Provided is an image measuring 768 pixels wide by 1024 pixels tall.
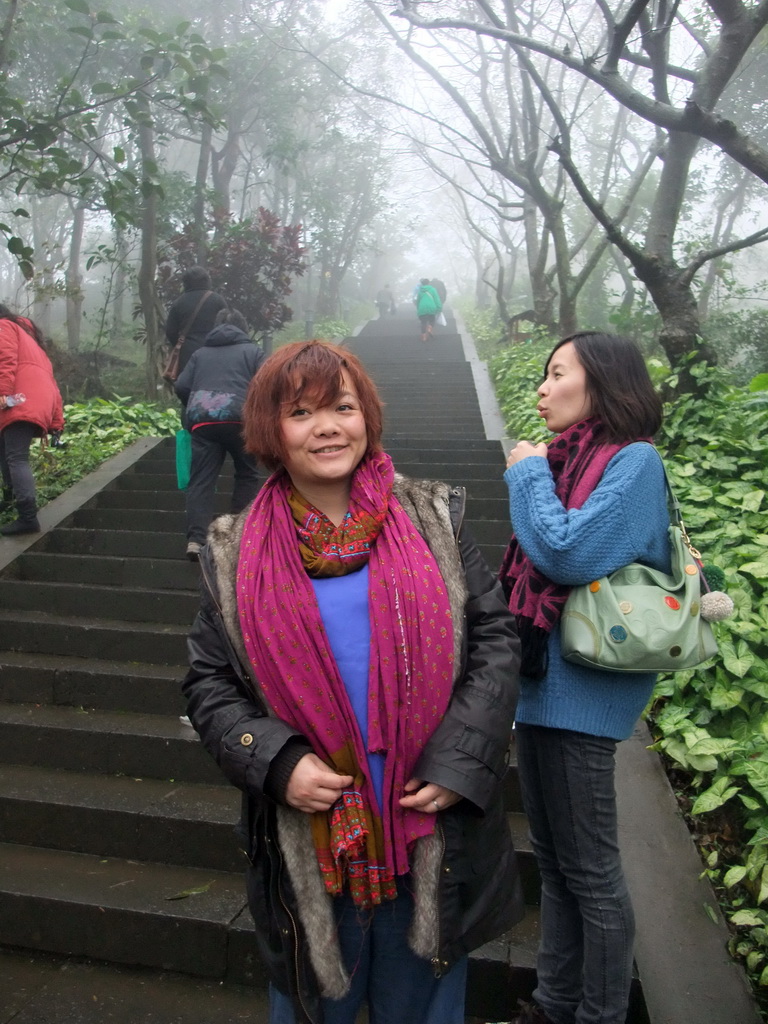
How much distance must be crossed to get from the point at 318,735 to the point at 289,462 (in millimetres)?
581

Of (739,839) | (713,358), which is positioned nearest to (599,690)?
(739,839)

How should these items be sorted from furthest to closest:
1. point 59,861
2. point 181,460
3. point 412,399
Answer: point 412,399 < point 181,460 < point 59,861

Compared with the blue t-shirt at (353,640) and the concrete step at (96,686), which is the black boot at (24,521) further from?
the blue t-shirt at (353,640)

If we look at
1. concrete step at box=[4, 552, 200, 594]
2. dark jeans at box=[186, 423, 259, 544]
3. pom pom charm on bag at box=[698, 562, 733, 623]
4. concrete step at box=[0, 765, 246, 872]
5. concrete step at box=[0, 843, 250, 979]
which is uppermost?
dark jeans at box=[186, 423, 259, 544]

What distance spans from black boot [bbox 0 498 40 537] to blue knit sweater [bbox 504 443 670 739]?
170 inches

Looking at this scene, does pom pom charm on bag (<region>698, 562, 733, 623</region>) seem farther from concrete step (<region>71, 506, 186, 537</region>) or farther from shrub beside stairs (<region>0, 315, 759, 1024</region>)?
concrete step (<region>71, 506, 186, 537</region>)

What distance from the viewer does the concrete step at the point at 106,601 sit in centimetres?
460

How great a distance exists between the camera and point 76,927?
2.87 meters

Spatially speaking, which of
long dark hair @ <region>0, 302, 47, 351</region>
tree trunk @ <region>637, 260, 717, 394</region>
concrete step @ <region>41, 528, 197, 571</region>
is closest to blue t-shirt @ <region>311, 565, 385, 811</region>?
concrete step @ <region>41, 528, 197, 571</region>

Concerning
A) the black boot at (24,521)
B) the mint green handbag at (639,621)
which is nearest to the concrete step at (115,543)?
the black boot at (24,521)

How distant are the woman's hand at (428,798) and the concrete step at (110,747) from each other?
2.17 m

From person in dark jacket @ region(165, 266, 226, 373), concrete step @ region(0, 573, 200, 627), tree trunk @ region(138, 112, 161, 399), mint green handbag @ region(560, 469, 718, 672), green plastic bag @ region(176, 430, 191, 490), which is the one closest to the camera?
mint green handbag @ region(560, 469, 718, 672)

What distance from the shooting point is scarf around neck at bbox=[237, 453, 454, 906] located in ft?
5.18

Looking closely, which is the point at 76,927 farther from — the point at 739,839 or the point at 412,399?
the point at 412,399
